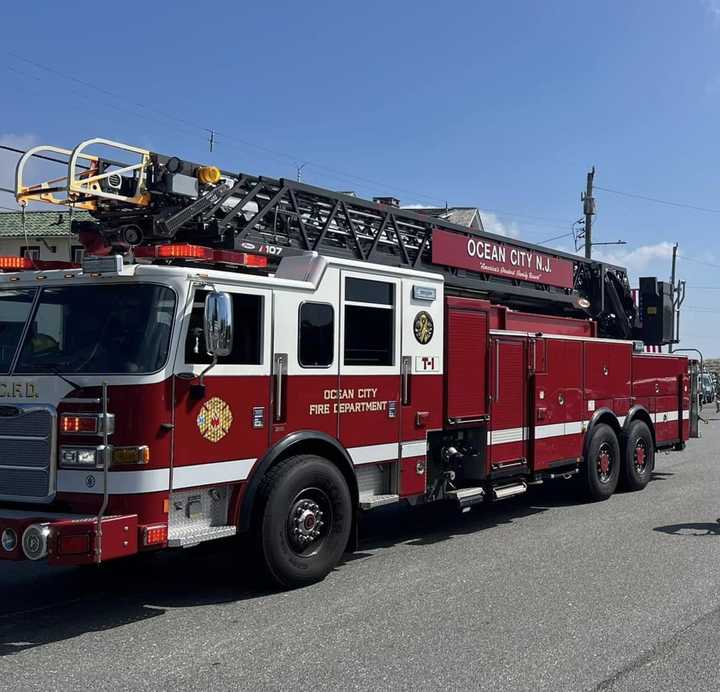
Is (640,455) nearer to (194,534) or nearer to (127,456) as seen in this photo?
(194,534)

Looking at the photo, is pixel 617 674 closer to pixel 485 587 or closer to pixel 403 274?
pixel 485 587

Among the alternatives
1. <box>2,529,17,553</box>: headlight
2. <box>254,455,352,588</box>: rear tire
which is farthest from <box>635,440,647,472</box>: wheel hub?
<box>2,529,17,553</box>: headlight

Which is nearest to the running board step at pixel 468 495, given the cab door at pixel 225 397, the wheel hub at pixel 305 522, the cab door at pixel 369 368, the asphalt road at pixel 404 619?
the asphalt road at pixel 404 619

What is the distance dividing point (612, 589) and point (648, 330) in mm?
8709

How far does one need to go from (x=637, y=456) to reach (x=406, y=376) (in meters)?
5.70

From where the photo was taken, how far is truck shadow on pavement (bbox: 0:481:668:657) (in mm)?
5781

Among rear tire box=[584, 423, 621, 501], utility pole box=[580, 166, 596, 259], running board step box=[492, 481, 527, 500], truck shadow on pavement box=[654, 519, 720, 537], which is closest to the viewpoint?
truck shadow on pavement box=[654, 519, 720, 537]

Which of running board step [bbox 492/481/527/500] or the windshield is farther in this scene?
running board step [bbox 492/481/527/500]

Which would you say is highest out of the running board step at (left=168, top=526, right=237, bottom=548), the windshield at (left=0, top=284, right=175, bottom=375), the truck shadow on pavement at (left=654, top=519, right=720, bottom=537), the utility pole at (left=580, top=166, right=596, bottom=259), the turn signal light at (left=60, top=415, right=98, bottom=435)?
the utility pole at (left=580, top=166, right=596, bottom=259)

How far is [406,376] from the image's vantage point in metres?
7.79

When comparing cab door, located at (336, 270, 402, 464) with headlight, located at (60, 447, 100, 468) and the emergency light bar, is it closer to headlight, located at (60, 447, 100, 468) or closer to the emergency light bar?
headlight, located at (60, 447, 100, 468)

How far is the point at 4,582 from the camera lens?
709 cm

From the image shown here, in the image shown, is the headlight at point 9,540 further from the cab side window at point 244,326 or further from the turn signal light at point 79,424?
the cab side window at point 244,326

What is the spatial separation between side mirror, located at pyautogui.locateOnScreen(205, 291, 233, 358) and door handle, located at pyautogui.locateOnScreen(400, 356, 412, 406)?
92.6 inches
